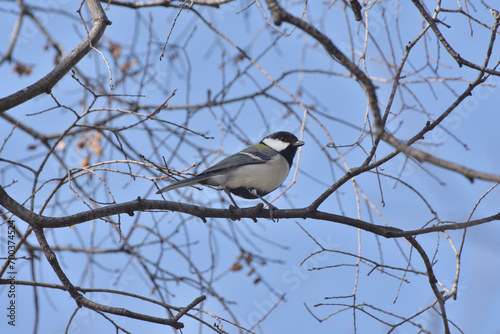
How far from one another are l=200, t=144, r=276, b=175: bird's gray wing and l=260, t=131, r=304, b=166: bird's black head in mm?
148

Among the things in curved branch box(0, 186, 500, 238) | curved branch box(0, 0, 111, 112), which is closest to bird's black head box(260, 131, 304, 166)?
curved branch box(0, 186, 500, 238)

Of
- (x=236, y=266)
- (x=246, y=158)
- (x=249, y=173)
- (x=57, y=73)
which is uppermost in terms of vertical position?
(x=246, y=158)

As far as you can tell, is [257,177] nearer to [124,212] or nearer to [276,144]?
[276,144]

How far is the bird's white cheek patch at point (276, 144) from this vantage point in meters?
5.07

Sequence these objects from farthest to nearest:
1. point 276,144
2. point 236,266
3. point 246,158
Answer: point 276,144 → point 236,266 → point 246,158

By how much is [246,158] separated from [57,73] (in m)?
1.95

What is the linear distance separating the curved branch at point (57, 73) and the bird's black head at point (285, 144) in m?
2.25

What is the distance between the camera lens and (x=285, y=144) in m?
5.09

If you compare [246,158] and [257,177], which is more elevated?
[246,158]

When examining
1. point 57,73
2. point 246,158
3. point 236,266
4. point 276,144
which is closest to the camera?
point 57,73

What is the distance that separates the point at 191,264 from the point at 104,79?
7.76 ft

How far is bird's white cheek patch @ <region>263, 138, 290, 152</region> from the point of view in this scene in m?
5.07

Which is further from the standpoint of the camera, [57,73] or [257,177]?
[257,177]

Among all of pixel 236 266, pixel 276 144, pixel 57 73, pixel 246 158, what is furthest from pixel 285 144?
pixel 57 73
